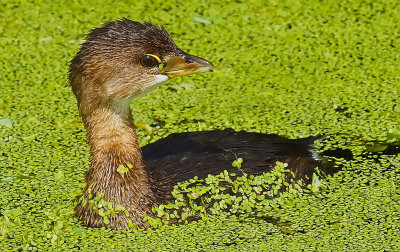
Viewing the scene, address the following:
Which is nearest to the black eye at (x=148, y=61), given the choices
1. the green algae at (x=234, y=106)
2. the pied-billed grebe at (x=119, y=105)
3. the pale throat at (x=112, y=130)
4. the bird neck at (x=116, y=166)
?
the pied-billed grebe at (x=119, y=105)

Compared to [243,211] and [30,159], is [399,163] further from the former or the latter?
[30,159]

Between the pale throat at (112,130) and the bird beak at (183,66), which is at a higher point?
the bird beak at (183,66)

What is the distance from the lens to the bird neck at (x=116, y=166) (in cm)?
702

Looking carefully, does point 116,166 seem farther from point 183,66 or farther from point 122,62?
point 183,66

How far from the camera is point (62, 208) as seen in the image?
742 cm

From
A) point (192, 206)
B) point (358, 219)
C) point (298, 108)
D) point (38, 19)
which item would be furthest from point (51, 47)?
point (358, 219)

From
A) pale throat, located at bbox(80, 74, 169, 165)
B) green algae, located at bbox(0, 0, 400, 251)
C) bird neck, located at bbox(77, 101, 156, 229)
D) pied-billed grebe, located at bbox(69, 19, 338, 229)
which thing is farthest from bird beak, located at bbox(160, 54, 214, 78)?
green algae, located at bbox(0, 0, 400, 251)

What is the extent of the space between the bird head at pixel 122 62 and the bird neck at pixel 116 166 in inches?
4.6

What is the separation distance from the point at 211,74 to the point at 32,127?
184 centimetres

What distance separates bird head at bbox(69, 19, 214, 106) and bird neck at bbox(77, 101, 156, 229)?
0.38 ft

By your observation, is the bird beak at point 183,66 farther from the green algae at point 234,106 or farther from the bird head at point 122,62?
the green algae at point 234,106

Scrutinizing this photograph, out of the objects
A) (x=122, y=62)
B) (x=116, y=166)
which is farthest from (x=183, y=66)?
(x=116, y=166)

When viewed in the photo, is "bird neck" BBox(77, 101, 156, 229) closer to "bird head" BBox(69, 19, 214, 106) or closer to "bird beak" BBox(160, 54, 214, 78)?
"bird head" BBox(69, 19, 214, 106)

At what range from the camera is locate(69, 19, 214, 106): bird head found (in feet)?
23.1
